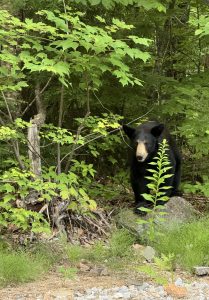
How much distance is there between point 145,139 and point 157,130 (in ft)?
0.74

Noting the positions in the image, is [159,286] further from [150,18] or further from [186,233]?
[150,18]

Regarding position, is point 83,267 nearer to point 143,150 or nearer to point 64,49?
point 143,150

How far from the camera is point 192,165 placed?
8852mm

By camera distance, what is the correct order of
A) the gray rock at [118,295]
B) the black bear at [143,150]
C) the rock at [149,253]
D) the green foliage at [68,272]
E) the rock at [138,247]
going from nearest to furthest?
the gray rock at [118,295] < the green foliage at [68,272] < the rock at [149,253] < the rock at [138,247] < the black bear at [143,150]

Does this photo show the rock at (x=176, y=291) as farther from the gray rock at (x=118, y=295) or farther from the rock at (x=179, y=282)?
the gray rock at (x=118, y=295)

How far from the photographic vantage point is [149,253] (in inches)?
216

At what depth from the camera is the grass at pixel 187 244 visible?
521 centimetres

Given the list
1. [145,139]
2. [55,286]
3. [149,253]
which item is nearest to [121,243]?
[149,253]

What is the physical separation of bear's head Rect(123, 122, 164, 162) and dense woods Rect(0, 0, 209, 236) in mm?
396

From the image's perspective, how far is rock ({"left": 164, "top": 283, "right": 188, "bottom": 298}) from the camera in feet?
13.7

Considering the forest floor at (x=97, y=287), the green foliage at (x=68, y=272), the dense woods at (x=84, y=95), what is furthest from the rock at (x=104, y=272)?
the dense woods at (x=84, y=95)

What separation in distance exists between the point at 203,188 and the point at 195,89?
165cm

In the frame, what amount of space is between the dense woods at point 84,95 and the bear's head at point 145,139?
0.40 metres

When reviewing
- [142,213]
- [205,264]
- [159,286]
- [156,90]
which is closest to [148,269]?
[159,286]
